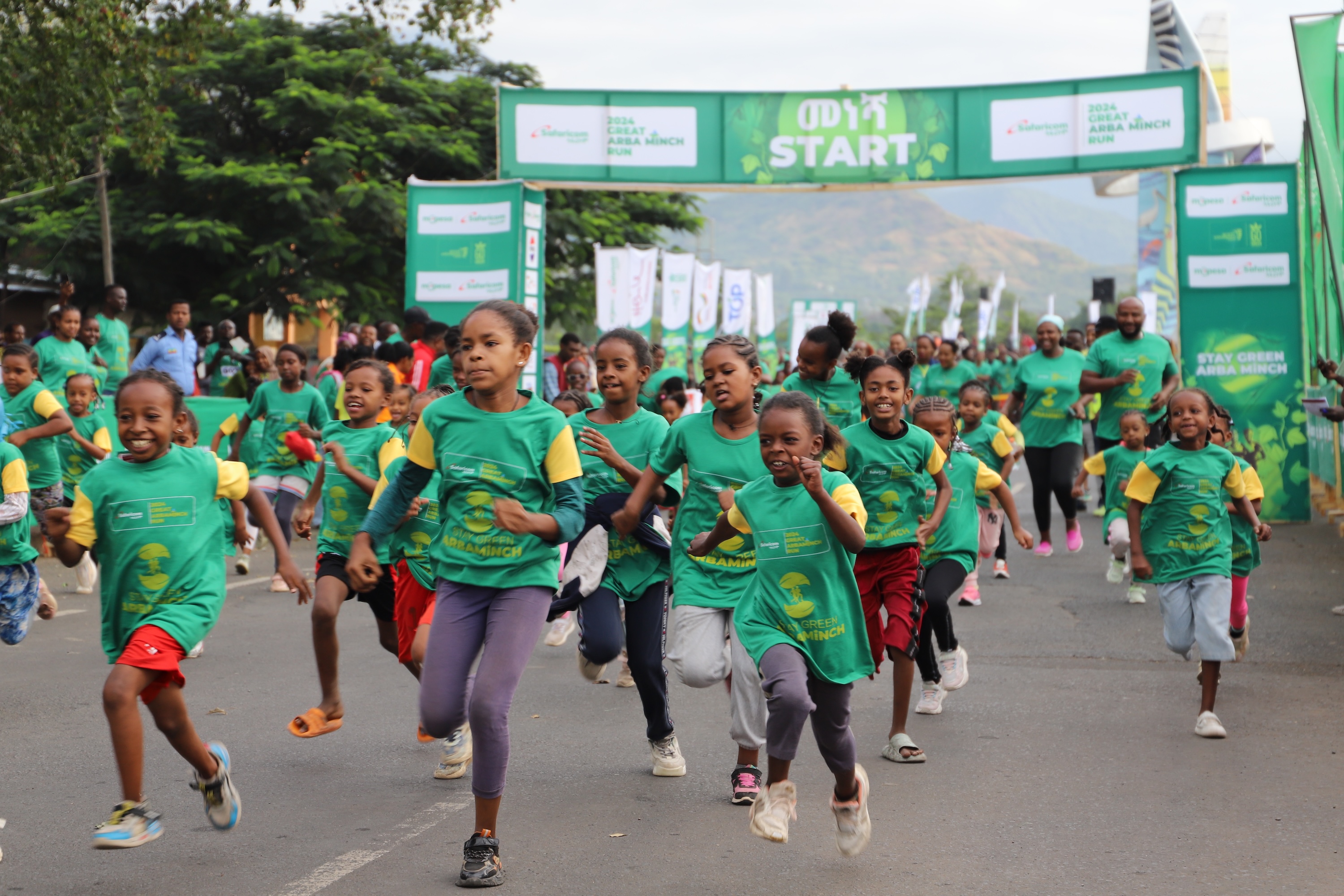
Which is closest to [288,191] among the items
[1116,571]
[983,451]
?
[983,451]

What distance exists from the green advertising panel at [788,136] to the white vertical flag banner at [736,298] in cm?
1700

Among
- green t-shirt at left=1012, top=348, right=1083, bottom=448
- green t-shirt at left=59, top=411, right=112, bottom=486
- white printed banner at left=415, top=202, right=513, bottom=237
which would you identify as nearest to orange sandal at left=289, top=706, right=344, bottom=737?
green t-shirt at left=59, top=411, right=112, bottom=486

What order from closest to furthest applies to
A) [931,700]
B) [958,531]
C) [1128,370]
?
[958,531] → [931,700] → [1128,370]

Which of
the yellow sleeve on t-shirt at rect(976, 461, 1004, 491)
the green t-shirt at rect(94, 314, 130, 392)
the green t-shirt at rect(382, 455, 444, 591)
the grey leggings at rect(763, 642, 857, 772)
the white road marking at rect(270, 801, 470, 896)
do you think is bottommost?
the white road marking at rect(270, 801, 470, 896)

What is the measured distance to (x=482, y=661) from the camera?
4.48 metres

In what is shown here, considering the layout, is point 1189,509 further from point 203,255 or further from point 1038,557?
point 203,255

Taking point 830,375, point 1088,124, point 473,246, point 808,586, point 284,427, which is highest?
point 1088,124

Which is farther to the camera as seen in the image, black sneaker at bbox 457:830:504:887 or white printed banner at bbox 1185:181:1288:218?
white printed banner at bbox 1185:181:1288:218

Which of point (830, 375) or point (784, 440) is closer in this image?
point (784, 440)

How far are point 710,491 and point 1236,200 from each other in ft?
37.6

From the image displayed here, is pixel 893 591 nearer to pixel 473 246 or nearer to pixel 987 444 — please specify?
pixel 987 444

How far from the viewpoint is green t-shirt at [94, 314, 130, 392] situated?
1456 cm

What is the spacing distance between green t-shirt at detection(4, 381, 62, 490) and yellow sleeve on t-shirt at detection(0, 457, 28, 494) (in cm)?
349

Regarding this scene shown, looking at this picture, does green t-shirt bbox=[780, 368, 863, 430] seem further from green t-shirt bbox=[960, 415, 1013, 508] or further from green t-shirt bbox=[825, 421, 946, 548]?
green t-shirt bbox=[960, 415, 1013, 508]
